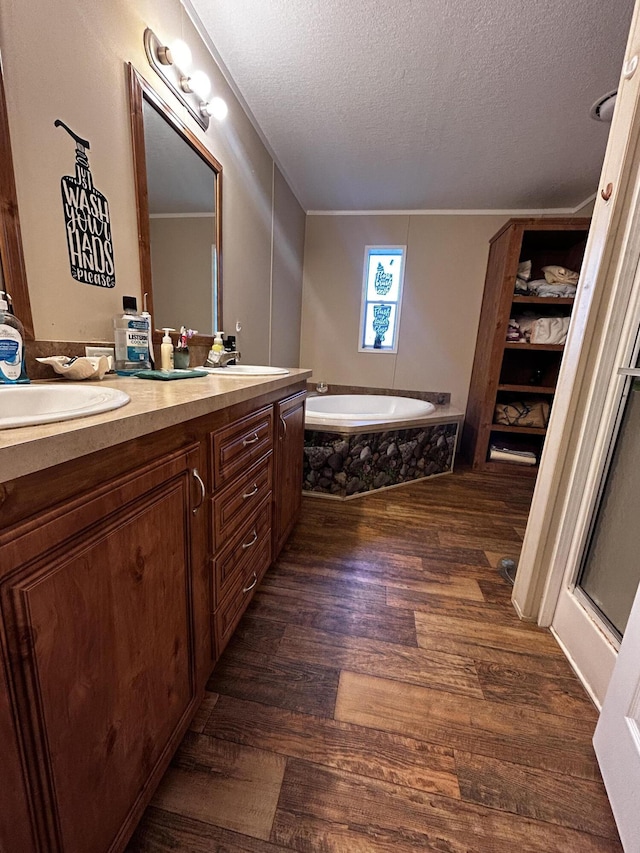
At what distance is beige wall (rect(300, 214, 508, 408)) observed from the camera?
10.9 ft

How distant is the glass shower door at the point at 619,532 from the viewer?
1066 mm

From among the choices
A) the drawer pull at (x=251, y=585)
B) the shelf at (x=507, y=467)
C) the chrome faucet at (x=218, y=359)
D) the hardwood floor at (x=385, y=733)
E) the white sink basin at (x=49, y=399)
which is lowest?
the hardwood floor at (x=385, y=733)

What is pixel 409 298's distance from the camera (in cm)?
347

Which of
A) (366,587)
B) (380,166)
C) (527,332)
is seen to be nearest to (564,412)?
(366,587)

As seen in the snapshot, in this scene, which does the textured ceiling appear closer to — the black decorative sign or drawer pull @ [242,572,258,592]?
the black decorative sign

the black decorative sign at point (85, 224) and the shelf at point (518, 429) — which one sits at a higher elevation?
the black decorative sign at point (85, 224)

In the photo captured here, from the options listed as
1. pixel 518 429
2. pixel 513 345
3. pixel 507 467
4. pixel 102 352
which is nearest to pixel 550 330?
pixel 513 345

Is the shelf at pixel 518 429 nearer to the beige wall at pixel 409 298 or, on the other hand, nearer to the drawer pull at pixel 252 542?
the beige wall at pixel 409 298

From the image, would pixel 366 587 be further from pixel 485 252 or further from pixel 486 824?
pixel 485 252

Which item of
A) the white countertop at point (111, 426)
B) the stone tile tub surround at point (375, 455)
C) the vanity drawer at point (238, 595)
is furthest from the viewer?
the stone tile tub surround at point (375, 455)

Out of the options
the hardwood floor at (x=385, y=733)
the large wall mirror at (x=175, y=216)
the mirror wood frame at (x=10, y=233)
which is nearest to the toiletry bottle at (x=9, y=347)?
the mirror wood frame at (x=10, y=233)

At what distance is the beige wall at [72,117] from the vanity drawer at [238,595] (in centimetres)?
92

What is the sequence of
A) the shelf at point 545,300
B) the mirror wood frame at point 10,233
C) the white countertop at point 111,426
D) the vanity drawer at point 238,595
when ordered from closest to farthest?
the white countertop at point 111,426 → the mirror wood frame at point 10,233 → the vanity drawer at point 238,595 → the shelf at point 545,300

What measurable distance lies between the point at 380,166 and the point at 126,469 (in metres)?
2.89
